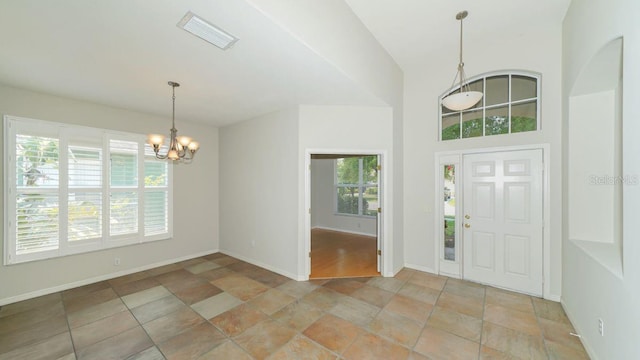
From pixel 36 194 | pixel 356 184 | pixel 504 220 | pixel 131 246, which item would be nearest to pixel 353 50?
pixel 504 220

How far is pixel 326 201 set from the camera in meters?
8.25

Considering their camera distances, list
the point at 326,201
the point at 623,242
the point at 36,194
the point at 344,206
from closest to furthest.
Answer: the point at 623,242 → the point at 36,194 → the point at 344,206 → the point at 326,201

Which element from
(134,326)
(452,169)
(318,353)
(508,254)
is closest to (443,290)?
(508,254)

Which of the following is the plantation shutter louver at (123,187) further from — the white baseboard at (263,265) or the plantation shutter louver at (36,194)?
the white baseboard at (263,265)

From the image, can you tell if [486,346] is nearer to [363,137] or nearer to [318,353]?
[318,353]

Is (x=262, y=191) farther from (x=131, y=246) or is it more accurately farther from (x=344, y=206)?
(x=344, y=206)

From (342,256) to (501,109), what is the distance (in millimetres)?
3908

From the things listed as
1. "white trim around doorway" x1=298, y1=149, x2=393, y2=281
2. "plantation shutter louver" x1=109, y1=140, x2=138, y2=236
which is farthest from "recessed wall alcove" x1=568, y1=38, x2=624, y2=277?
"plantation shutter louver" x1=109, y1=140, x2=138, y2=236

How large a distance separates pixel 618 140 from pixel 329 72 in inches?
124

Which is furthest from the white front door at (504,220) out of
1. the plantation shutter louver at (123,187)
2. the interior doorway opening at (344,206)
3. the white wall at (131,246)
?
the plantation shutter louver at (123,187)

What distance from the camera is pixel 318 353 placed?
220 centimetres

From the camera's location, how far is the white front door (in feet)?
10.8

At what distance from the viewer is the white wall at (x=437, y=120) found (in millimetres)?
3154

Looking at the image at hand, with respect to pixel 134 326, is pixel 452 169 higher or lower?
higher
